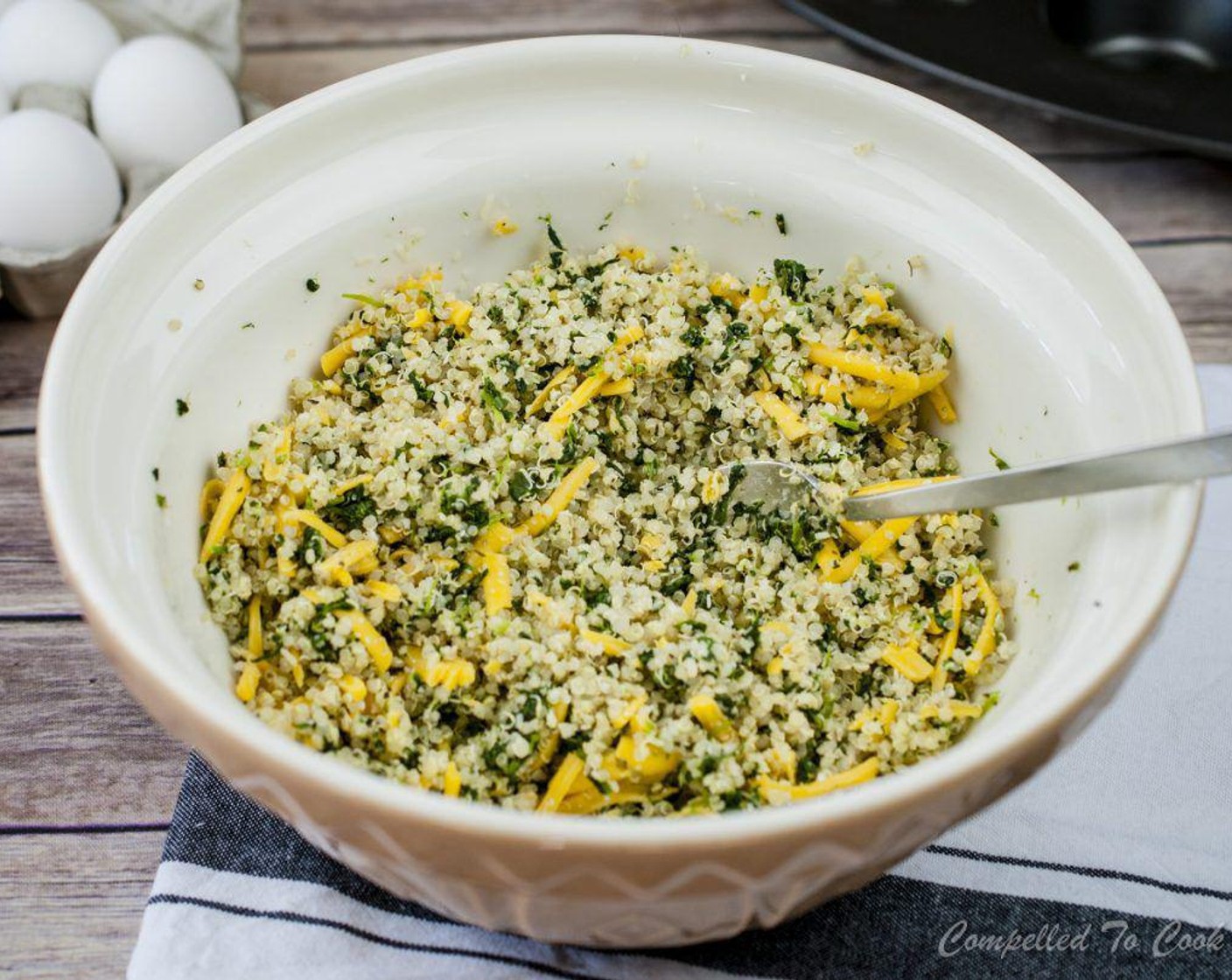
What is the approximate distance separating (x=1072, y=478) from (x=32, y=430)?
1.43m

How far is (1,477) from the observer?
174 cm

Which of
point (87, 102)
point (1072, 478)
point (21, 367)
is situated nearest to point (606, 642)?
point (1072, 478)

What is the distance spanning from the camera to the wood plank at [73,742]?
1408mm

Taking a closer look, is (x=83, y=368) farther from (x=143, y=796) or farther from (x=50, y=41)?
(x=50, y=41)

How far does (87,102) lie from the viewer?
2.06 meters

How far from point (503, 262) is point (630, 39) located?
0.30 m

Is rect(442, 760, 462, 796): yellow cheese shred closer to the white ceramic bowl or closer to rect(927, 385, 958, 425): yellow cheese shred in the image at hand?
the white ceramic bowl

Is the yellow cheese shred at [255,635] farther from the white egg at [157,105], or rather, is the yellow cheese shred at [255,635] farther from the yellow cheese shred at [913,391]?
the white egg at [157,105]

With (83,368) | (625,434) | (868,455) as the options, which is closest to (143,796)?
(83,368)

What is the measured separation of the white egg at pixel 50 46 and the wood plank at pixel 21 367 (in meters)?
0.42

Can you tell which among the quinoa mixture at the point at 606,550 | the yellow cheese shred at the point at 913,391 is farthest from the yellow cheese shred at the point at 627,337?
the yellow cheese shred at the point at 913,391

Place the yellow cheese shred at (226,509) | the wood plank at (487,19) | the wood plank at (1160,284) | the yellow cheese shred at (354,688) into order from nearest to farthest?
the yellow cheese shred at (354,688), the yellow cheese shred at (226,509), the wood plank at (1160,284), the wood plank at (487,19)

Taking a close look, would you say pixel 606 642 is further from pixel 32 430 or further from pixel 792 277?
pixel 32 430

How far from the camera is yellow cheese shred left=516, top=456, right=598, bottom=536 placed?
128 cm
